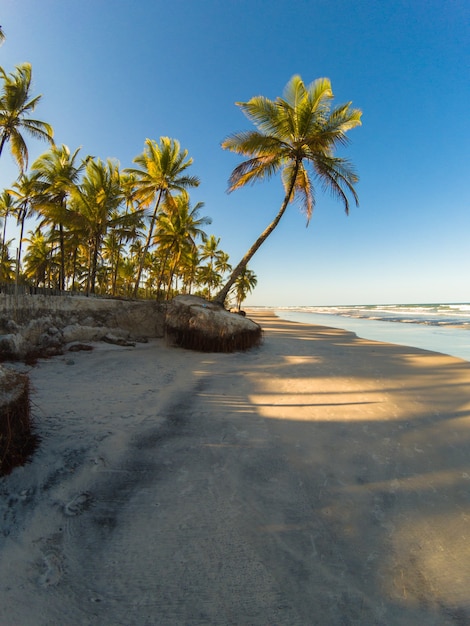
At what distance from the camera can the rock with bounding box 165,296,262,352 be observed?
741cm

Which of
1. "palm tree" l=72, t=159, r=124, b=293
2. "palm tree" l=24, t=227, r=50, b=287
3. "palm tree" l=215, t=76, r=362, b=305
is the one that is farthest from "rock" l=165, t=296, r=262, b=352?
"palm tree" l=24, t=227, r=50, b=287

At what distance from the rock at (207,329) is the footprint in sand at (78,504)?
213 inches

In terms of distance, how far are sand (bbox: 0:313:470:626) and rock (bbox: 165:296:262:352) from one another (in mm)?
3481

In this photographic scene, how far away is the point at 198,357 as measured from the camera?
6715mm

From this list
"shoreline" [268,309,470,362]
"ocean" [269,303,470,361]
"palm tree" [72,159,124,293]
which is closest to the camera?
"shoreline" [268,309,470,362]

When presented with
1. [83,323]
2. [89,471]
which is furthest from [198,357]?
[89,471]

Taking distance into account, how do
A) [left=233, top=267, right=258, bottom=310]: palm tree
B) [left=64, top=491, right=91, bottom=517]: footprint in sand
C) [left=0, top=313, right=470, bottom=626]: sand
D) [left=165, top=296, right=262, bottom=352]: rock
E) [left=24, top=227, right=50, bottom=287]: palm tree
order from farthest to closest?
[left=233, top=267, right=258, bottom=310]: palm tree, [left=24, top=227, right=50, bottom=287]: palm tree, [left=165, top=296, right=262, bottom=352]: rock, [left=64, top=491, right=91, bottom=517]: footprint in sand, [left=0, top=313, right=470, bottom=626]: sand

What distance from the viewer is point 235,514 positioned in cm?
192

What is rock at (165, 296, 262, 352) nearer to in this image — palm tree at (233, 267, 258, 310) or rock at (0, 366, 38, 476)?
rock at (0, 366, 38, 476)

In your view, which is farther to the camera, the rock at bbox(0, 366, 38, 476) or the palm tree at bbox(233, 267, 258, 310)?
the palm tree at bbox(233, 267, 258, 310)

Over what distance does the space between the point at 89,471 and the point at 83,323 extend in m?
6.56

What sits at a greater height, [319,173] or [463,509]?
[319,173]

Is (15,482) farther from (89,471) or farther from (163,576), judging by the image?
(163,576)

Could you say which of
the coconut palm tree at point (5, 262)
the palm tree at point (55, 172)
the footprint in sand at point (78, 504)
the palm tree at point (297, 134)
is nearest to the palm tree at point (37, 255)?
the coconut palm tree at point (5, 262)
